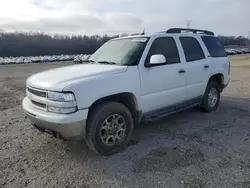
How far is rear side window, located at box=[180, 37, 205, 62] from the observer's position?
4938 millimetres

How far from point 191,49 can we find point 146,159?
277cm

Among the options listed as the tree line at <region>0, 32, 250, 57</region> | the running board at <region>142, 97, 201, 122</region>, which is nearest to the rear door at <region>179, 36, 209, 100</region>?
the running board at <region>142, 97, 201, 122</region>

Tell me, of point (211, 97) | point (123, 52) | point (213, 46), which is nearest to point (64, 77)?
point (123, 52)

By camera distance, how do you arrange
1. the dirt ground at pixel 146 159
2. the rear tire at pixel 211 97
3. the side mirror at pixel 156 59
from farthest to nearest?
the rear tire at pixel 211 97 → the side mirror at pixel 156 59 → the dirt ground at pixel 146 159

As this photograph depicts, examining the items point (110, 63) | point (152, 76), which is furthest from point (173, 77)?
point (110, 63)

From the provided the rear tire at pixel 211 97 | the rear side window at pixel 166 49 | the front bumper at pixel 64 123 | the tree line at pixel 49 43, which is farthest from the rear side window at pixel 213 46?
the tree line at pixel 49 43

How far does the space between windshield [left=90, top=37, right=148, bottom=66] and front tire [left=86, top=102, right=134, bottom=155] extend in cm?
85

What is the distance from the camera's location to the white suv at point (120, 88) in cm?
324

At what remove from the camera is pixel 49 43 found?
69.8 metres

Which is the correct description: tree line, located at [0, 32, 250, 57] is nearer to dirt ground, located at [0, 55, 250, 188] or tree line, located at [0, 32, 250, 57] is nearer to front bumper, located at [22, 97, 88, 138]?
dirt ground, located at [0, 55, 250, 188]

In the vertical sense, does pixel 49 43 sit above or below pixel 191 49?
above

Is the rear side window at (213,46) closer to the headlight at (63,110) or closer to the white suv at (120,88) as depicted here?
the white suv at (120,88)

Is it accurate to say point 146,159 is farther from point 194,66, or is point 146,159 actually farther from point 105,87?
point 194,66

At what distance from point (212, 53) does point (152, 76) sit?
7.97 ft
